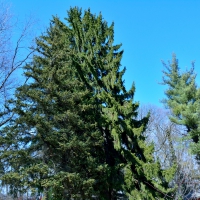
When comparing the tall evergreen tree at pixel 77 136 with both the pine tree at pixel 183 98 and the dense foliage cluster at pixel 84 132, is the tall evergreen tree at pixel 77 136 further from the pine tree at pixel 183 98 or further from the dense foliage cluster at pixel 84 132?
the pine tree at pixel 183 98

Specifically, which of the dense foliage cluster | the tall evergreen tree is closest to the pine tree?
the dense foliage cluster

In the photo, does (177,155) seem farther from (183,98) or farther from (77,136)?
(77,136)

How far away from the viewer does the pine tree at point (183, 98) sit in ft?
35.4

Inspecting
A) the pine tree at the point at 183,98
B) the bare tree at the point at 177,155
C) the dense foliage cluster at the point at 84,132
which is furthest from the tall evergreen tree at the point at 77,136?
the pine tree at the point at 183,98

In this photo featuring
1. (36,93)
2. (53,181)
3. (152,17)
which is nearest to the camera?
(53,181)

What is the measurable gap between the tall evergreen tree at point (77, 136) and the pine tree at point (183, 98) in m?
3.80

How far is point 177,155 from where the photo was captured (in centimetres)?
1010

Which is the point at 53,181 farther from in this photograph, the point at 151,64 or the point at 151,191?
the point at 151,64

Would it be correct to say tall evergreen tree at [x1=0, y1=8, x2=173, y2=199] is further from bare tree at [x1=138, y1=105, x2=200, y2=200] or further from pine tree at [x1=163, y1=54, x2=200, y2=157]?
pine tree at [x1=163, y1=54, x2=200, y2=157]

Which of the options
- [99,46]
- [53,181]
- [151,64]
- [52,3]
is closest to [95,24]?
[99,46]

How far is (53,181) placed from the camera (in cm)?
577

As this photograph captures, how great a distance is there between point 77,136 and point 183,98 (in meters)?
7.72

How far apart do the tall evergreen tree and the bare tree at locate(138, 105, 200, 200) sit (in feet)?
4.58

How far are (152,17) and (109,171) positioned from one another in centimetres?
834
